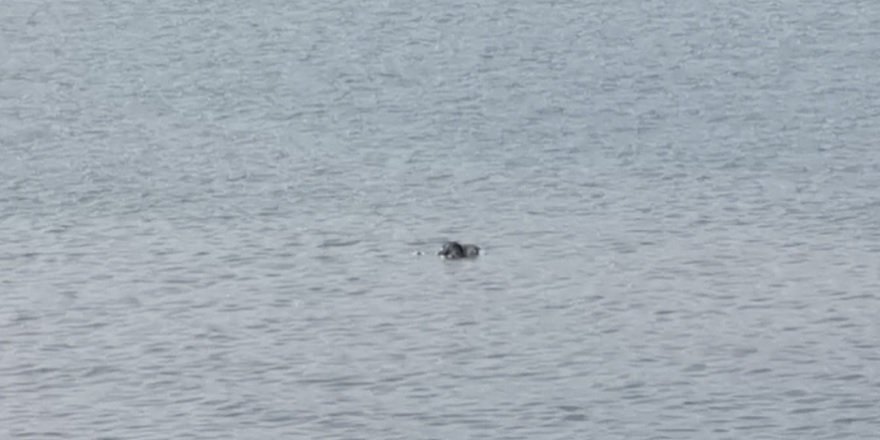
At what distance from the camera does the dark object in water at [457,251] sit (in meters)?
81.7

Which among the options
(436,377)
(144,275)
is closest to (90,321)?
(144,275)

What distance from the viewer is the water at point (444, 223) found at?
6950 cm

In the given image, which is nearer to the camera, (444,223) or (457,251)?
(457,251)

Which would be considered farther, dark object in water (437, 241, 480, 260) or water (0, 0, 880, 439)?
dark object in water (437, 241, 480, 260)

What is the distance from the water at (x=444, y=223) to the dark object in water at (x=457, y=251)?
0.42 m

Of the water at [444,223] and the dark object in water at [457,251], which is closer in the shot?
the water at [444,223]

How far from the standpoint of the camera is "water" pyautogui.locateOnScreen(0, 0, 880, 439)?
6950 cm

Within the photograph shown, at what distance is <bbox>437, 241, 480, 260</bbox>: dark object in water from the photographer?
81688 mm

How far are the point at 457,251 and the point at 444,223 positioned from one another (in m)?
4.64

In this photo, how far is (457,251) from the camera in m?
81.7

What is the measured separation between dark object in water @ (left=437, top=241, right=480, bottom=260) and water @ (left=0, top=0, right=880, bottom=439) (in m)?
0.42

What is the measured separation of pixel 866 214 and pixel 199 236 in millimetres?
19749

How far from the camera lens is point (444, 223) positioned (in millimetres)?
86250

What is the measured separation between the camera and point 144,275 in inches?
3182
